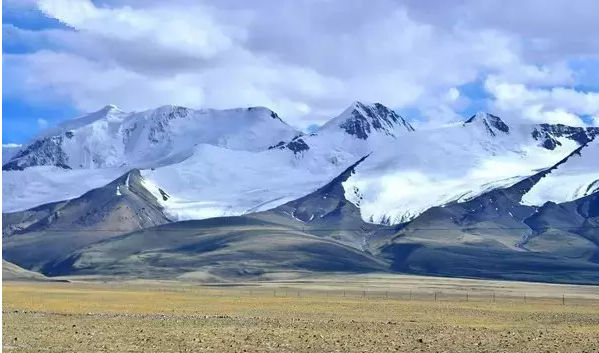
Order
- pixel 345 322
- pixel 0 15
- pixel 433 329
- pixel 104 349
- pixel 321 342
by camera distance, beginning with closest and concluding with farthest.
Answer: pixel 0 15, pixel 104 349, pixel 321 342, pixel 433 329, pixel 345 322

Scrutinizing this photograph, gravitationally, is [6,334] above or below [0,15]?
below

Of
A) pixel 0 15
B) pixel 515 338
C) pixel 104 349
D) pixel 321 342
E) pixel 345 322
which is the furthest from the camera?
pixel 345 322

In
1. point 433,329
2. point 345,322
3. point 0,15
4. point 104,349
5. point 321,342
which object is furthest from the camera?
point 345,322

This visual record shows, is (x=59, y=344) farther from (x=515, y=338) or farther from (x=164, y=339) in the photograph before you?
(x=515, y=338)

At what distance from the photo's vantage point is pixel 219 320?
5356 cm

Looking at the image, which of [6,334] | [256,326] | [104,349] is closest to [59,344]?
[104,349]

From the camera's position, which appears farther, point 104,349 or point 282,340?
point 282,340

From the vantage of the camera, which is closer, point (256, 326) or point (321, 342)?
point (321, 342)

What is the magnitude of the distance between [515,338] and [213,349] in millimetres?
13897

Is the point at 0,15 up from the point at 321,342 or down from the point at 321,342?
up

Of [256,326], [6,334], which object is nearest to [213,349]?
[6,334]

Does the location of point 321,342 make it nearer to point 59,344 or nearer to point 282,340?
point 282,340

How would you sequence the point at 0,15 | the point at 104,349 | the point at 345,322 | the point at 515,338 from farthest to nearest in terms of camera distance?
the point at 345,322 < the point at 515,338 < the point at 104,349 < the point at 0,15

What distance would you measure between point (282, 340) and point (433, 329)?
11.2 m
